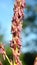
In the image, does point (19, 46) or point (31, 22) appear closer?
point (19, 46)

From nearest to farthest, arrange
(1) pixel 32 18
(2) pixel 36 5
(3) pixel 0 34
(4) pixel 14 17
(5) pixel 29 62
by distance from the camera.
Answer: (4) pixel 14 17 < (5) pixel 29 62 < (3) pixel 0 34 < (1) pixel 32 18 < (2) pixel 36 5

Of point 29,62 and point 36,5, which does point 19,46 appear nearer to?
point 29,62

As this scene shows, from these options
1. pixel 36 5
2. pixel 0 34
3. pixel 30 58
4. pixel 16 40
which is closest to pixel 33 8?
pixel 36 5

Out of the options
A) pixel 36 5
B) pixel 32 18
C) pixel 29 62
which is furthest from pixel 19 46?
pixel 36 5

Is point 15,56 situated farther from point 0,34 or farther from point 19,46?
point 0,34

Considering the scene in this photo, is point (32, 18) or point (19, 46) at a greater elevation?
point (19, 46)

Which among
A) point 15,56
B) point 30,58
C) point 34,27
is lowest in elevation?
point 34,27

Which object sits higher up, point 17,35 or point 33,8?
point 17,35

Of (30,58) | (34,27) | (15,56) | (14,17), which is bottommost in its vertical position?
(34,27)

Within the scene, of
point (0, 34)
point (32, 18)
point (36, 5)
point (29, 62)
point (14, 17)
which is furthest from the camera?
point (36, 5)
